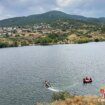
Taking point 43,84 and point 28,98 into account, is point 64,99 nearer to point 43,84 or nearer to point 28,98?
point 28,98

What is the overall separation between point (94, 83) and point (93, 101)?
3646 centimetres

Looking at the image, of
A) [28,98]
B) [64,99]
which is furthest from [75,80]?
[64,99]

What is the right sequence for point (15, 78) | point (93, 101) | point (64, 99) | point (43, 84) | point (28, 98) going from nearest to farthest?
point (93, 101), point (64, 99), point (28, 98), point (43, 84), point (15, 78)

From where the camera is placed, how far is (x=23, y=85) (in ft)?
315

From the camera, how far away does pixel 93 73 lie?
11338 centimetres

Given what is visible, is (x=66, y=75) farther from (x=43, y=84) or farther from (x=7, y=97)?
(x=7, y=97)

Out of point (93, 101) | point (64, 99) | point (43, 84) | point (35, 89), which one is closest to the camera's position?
point (93, 101)

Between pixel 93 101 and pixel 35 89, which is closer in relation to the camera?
pixel 93 101

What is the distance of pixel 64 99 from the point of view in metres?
64.3

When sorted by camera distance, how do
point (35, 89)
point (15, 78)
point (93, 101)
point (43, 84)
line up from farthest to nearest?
point (15, 78)
point (43, 84)
point (35, 89)
point (93, 101)

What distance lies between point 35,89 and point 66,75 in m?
24.1

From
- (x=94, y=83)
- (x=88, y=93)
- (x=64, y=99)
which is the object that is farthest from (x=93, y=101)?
(x=94, y=83)

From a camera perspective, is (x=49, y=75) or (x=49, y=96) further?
(x=49, y=75)

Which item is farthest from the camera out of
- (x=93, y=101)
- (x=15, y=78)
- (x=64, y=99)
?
(x=15, y=78)
